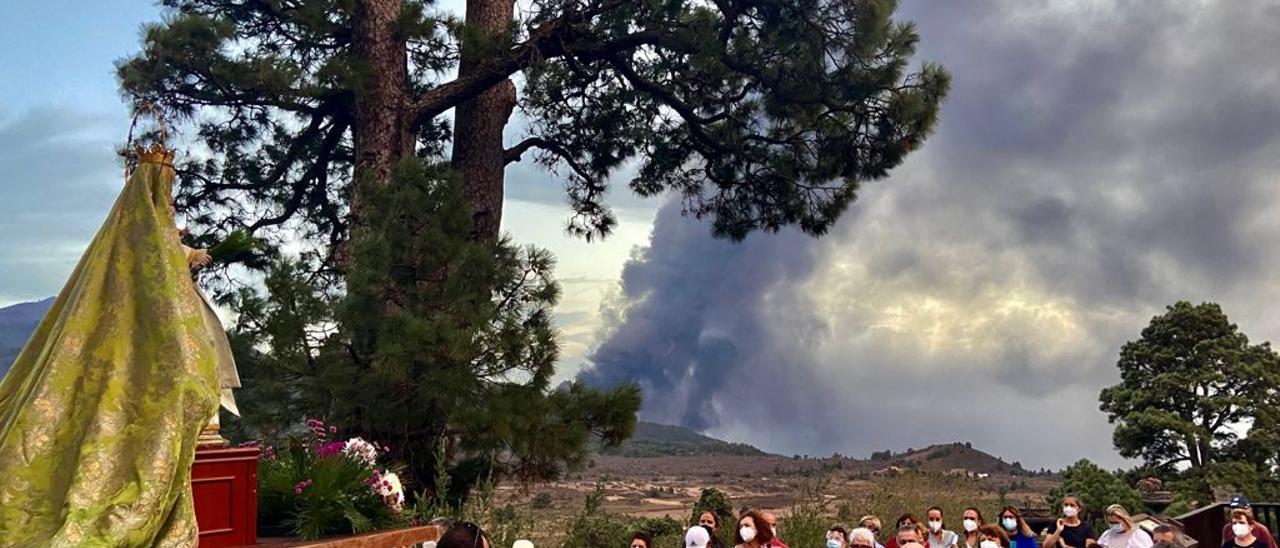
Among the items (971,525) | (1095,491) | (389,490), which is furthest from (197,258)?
(1095,491)

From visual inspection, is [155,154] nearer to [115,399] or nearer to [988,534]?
[115,399]

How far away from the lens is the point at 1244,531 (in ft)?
33.9

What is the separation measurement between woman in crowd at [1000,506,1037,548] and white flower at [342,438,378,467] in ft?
20.4

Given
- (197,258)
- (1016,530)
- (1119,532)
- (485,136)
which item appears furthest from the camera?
(485,136)

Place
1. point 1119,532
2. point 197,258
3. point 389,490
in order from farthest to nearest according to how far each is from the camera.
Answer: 1. point 1119,532
2. point 389,490
3. point 197,258

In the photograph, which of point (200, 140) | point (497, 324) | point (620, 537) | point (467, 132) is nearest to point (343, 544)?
point (497, 324)

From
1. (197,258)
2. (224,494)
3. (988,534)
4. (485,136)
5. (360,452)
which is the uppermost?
(485,136)

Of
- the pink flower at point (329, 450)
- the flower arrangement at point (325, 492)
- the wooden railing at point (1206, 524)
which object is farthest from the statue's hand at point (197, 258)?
the wooden railing at point (1206, 524)

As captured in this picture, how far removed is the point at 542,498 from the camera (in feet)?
78.4

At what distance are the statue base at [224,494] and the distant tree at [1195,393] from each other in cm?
1679

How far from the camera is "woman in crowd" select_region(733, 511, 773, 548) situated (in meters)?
9.02

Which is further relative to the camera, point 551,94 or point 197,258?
point 551,94

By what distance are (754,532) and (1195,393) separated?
1453cm

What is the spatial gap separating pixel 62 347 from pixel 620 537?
1047cm
